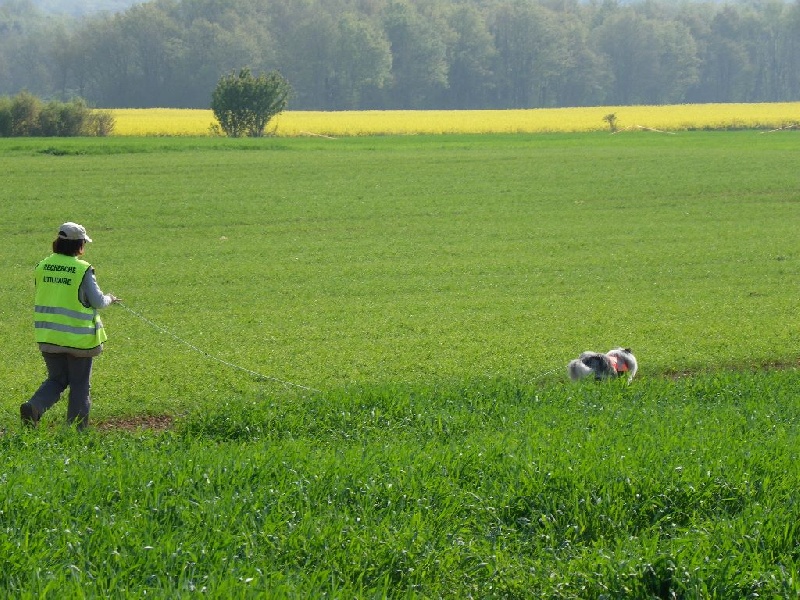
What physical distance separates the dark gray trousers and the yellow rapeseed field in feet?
187

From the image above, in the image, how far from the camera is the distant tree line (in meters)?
137

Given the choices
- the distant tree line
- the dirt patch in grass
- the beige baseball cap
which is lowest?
the dirt patch in grass

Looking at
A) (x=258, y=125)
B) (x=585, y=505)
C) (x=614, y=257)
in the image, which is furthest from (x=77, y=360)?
(x=258, y=125)

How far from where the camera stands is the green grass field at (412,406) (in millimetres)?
6566

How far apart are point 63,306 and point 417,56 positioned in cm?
13802

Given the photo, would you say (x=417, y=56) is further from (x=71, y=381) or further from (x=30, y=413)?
(x=30, y=413)

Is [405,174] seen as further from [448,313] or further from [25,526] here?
[25,526]

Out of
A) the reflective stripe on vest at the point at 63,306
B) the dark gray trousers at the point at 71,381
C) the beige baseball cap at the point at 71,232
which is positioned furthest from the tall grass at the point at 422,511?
the beige baseball cap at the point at 71,232

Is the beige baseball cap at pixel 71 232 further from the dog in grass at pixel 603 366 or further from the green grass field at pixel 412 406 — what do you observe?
the dog in grass at pixel 603 366

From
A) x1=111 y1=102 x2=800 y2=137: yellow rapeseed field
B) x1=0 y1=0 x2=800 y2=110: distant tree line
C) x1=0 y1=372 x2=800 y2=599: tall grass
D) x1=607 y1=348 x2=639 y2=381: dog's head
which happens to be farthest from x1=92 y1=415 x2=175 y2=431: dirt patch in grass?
x1=0 y1=0 x2=800 y2=110: distant tree line

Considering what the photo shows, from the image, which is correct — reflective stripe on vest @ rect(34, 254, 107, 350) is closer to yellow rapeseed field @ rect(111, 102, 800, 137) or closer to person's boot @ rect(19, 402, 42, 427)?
person's boot @ rect(19, 402, 42, 427)

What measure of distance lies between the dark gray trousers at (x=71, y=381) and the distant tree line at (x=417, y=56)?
12615 centimetres

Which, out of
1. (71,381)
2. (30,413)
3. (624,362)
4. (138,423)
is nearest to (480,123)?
(624,362)

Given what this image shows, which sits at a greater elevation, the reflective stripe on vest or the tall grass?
the reflective stripe on vest
